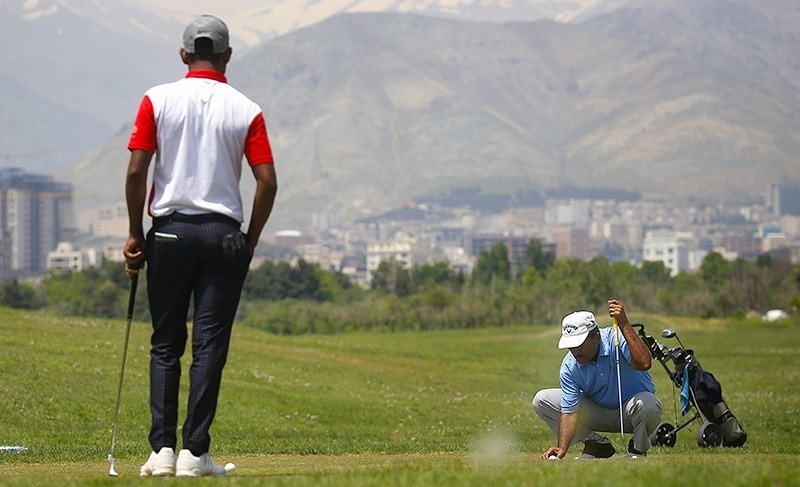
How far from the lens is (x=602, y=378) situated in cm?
1448

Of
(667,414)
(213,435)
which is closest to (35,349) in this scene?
(213,435)

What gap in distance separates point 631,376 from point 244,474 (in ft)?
15.2

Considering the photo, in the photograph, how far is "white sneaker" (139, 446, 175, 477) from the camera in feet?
35.2

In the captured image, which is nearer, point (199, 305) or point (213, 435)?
point (199, 305)

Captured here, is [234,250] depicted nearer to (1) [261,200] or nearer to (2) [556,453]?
(1) [261,200]

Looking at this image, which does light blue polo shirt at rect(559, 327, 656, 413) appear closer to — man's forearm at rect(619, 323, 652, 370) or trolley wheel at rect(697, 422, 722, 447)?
man's forearm at rect(619, 323, 652, 370)

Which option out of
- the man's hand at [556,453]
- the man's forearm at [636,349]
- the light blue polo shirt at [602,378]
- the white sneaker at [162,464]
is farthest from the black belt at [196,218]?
the light blue polo shirt at [602,378]

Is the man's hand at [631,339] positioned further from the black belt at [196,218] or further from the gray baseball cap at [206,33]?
the gray baseball cap at [206,33]

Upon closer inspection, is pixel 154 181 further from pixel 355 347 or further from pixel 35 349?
pixel 355 347

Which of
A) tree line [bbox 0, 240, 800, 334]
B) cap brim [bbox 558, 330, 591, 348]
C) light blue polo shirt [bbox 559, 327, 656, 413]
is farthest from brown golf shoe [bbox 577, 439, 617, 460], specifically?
tree line [bbox 0, 240, 800, 334]

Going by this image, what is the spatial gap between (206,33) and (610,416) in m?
5.92

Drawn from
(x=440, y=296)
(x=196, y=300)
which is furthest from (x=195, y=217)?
(x=440, y=296)

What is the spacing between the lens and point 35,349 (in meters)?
32.5

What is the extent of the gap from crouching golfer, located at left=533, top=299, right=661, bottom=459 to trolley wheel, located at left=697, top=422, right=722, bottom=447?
3200 millimetres
